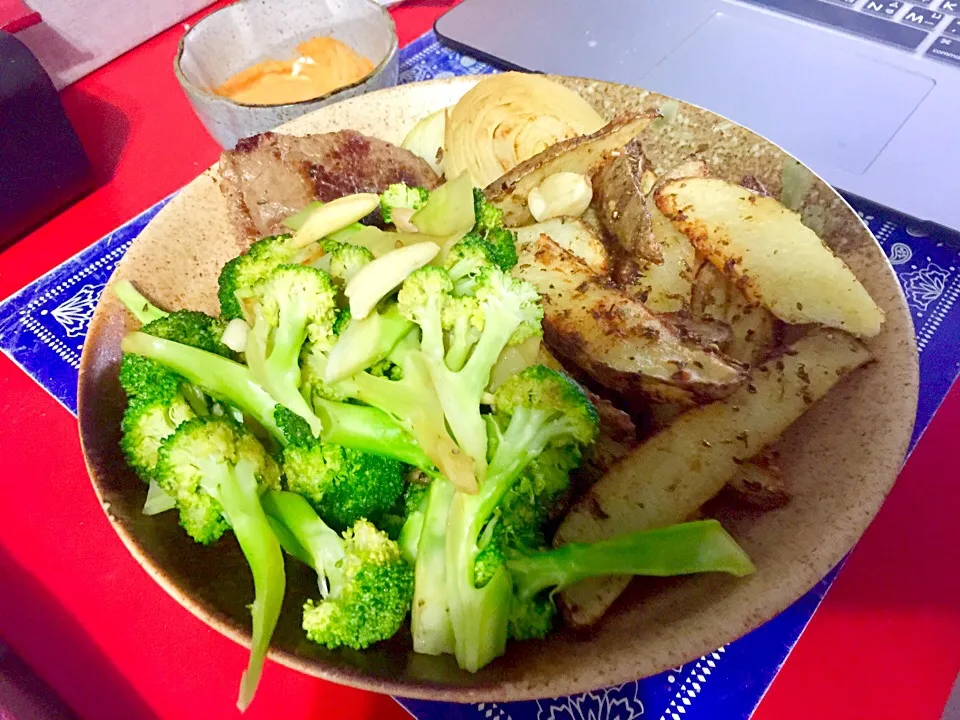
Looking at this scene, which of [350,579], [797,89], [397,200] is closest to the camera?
[350,579]

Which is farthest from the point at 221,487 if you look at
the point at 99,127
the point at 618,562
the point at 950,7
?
the point at 950,7

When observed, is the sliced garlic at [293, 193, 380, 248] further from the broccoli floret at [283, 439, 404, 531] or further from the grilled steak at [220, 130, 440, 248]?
the broccoli floret at [283, 439, 404, 531]

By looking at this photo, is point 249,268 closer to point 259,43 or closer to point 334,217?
point 334,217

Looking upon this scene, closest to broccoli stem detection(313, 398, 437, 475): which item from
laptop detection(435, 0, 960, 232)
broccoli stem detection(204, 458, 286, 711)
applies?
broccoli stem detection(204, 458, 286, 711)

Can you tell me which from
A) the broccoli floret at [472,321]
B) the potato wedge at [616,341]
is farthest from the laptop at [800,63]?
the broccoli floret at [472,321]

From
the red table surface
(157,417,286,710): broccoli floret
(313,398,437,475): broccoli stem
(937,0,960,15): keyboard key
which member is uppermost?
(937,0,960,15): keyboard key

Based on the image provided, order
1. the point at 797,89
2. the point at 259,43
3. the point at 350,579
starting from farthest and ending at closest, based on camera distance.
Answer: the point at 259,43, the point at 797,89, the point at 350,579
